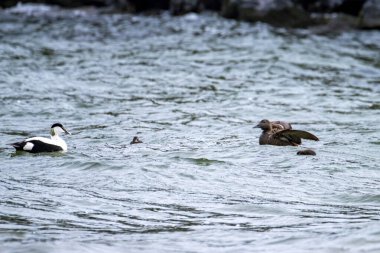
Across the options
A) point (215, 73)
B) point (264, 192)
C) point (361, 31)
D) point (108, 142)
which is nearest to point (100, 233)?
point (264, 192)

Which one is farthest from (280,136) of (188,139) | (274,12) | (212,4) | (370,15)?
(212,4)

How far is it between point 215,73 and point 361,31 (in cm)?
742

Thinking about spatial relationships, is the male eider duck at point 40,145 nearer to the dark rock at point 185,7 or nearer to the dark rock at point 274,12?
the dark rock at point 274,12

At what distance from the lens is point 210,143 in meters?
13.3

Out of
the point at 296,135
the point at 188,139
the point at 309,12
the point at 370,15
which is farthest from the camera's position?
the point at 309,12

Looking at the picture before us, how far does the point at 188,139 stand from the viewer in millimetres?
13562

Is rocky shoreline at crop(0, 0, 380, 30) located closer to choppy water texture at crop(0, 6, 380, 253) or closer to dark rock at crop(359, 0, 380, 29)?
dark rock at crop(359, 0, 380, 29)

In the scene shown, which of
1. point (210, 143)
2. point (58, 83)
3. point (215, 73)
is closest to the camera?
point (210, 143)

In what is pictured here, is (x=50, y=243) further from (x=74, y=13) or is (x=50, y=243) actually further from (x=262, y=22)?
(x=74, y=13)

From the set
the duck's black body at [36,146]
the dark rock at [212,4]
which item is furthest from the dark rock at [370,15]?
the duck's black body at [36,146]

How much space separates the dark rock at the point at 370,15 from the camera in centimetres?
2607

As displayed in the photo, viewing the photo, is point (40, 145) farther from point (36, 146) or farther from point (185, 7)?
point (185, 7)

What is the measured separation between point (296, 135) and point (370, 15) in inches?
556

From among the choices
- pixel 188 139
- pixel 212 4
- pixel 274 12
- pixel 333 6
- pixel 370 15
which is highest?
pixel 333 6
